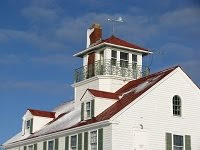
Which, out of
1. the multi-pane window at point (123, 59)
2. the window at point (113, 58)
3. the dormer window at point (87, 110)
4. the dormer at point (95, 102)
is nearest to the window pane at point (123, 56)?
the multi-pane window at point (123, 59)

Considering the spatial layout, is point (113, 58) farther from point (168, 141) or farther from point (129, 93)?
point (168, 141)

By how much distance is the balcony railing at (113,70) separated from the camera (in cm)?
4066

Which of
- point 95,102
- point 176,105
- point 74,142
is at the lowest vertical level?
point 74,142

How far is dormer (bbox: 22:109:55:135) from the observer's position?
43750mm

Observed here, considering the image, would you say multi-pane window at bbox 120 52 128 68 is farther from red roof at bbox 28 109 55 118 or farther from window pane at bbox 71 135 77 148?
window pane at bbox 71 135 77 148

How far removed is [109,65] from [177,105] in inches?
319

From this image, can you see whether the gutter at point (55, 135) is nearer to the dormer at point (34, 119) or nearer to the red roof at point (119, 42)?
the dormer at point (34, 119)

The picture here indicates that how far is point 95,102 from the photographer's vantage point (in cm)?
3506

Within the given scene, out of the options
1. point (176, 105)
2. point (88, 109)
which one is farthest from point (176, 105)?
point (88, 109)

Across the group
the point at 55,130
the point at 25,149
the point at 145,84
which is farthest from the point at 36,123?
the point at 145,84

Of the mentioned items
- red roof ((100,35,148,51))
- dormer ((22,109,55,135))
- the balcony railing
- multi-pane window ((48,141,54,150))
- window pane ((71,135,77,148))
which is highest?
red roof ((100,35,148,51))

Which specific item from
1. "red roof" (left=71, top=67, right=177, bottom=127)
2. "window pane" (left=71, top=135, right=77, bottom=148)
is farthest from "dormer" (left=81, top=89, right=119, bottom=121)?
"window pane" (left=71, top=135, right=77, bottom=148)

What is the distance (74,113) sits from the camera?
1593 inches

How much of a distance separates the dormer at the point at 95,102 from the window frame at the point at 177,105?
430 cm
